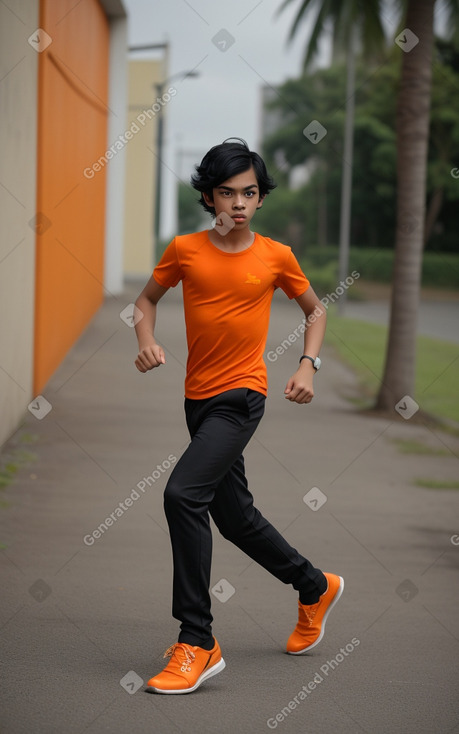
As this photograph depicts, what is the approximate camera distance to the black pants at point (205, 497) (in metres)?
3.75

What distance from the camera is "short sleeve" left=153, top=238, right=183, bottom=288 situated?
3936 millimetres

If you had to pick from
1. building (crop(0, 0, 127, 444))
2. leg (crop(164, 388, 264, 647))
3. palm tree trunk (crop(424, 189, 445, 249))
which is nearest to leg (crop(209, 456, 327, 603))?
leg (crop(164, 388, 264, 647))

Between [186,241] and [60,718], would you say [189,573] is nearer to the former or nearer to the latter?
[60,718]

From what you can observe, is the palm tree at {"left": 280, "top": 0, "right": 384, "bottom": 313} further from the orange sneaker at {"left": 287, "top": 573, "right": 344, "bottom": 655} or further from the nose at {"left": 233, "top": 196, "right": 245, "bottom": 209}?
the orange sneaker at {"left": 287, "top": 573, "right": 344, "bottom": 655}

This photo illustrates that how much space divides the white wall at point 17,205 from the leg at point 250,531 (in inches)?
170

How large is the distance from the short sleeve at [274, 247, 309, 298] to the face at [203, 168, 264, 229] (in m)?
0.24

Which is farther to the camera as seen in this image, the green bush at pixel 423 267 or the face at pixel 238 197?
the green bush at pixel 423 267

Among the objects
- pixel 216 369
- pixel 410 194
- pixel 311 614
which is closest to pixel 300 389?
pixel 216 369

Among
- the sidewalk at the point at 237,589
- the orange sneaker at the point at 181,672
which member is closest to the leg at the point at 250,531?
the sidewalk at the point at 237,589

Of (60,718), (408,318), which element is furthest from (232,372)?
(408,318)

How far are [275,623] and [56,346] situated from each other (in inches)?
319

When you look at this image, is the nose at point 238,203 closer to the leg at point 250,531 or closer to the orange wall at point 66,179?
the leg at point 250,531

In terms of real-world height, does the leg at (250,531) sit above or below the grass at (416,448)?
above

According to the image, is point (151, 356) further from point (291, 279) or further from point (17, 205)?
point (17, 205)
